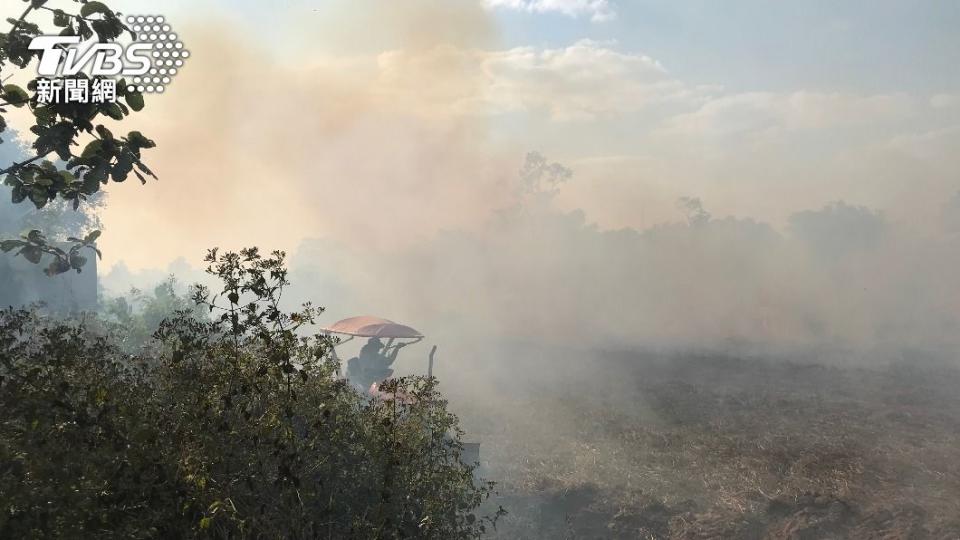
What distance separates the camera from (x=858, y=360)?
91.9 feet

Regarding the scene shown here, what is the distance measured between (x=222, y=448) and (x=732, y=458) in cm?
1199

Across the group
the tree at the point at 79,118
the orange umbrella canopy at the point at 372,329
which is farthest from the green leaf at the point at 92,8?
the orange umbrella canopy at the point at 372,329

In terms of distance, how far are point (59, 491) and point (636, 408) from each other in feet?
56.1

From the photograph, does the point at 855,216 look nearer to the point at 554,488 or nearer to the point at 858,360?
the point at 858,360

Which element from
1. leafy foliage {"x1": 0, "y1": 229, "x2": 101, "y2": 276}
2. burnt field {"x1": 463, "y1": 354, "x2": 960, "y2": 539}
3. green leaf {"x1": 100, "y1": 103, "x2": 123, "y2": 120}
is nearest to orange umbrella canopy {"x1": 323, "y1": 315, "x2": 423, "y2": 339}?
burnt field {"x1": 463, "y1": 354, "x2": 960, "y2": 539}

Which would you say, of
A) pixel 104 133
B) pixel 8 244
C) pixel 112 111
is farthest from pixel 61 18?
pixel 8 244

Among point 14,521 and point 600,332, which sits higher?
point 600,332

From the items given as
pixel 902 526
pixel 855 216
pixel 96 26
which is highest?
pixel 855 216

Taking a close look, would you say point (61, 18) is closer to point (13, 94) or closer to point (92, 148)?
point (13, 94)

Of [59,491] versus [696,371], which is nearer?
[59,491]

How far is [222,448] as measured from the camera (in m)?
4.49

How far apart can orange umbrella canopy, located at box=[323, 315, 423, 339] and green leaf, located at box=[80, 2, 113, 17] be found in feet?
35.1

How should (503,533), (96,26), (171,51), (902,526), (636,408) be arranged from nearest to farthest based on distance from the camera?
(96,26) → (902,526) → (503,533) → (171,51) → (636,408)

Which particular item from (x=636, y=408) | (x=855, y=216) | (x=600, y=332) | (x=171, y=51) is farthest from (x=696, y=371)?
Result: (x=855, y=216)
